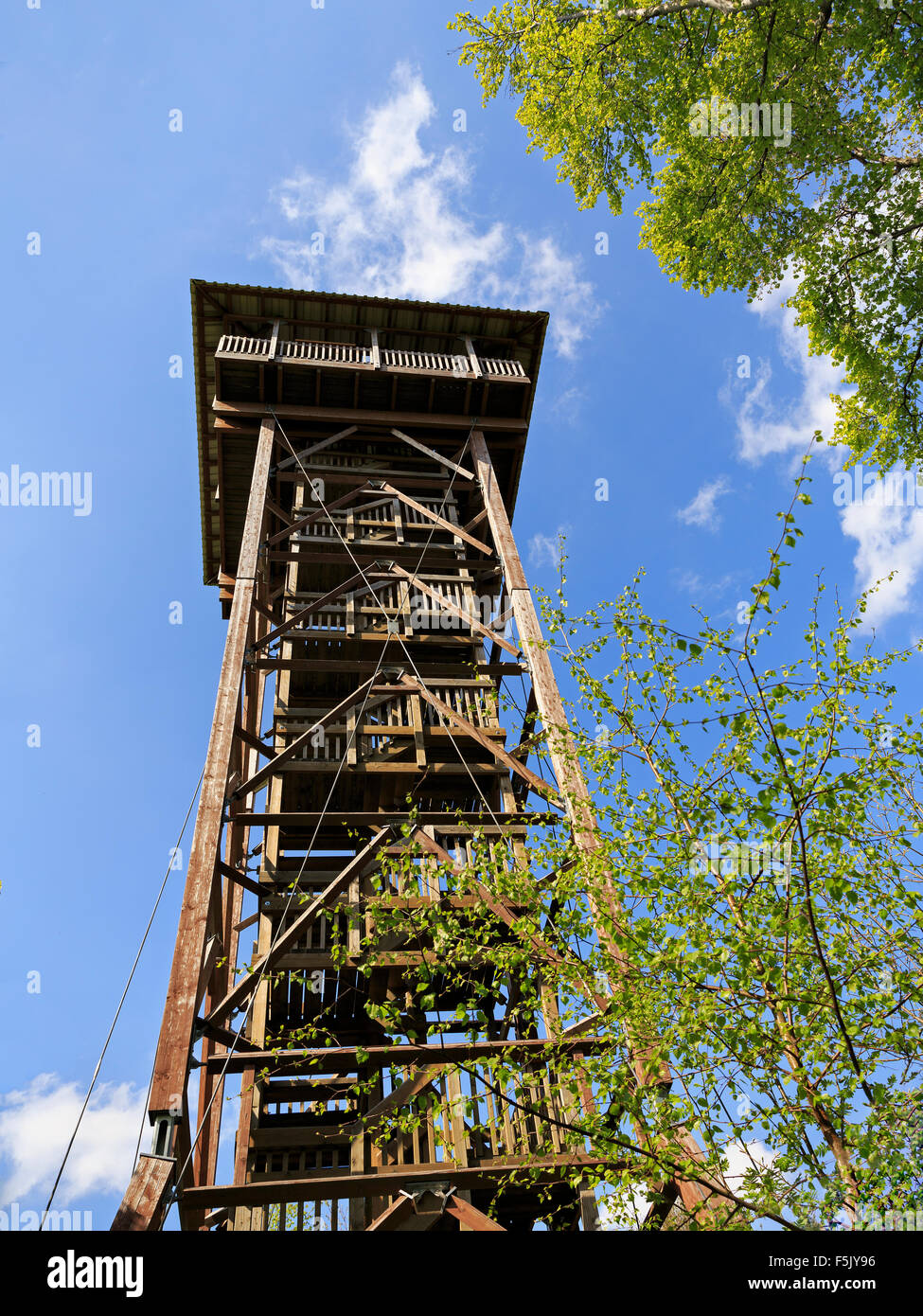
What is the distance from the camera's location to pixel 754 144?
12922mm

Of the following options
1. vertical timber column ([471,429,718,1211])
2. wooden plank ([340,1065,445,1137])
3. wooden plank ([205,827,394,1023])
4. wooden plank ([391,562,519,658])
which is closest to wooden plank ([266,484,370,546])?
wooden plank ([391,562,519,658])

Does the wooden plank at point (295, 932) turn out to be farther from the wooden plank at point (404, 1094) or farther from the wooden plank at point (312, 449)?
the wooden plank at point (312, 449)

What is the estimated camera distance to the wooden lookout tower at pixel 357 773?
7438 millimetres

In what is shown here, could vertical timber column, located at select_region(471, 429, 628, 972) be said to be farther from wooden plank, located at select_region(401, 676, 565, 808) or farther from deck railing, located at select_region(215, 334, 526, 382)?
deck railing, located at select_region(215, 334, 526, 382)

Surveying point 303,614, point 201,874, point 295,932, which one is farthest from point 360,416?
point 295,932

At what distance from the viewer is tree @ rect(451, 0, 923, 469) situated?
12.1 meters

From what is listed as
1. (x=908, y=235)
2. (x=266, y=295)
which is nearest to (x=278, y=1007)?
(x=266, y=295)

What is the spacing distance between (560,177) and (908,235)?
19.5 feet

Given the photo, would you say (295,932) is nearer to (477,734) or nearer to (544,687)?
(477,734)

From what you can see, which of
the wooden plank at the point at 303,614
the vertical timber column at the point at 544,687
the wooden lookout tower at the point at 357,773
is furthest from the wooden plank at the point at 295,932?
the wooden plank at the point at 303,614

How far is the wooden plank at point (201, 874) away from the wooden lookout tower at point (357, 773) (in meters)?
0.02

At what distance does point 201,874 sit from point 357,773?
137 inches
